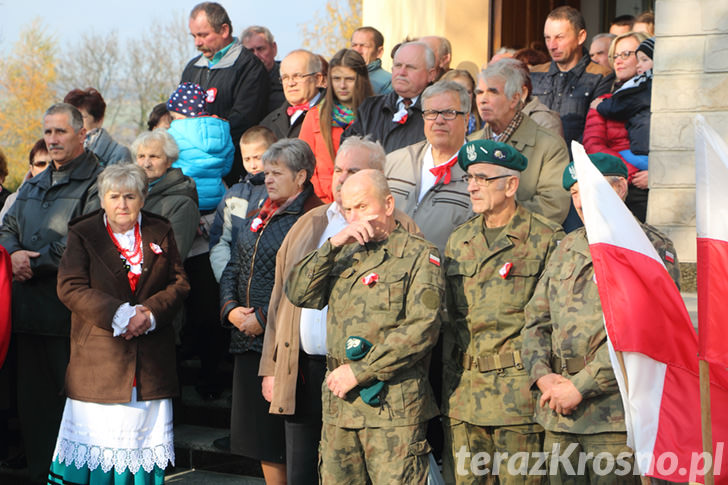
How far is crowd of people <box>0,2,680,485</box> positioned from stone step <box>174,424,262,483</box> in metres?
0.35

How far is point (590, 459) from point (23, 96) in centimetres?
2470

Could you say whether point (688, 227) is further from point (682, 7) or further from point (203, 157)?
point (203, 157)

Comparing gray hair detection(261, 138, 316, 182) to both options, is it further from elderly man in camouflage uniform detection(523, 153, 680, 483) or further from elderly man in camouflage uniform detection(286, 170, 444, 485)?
elderly man in camouflage uniform detection(523, 153, 680, 483)

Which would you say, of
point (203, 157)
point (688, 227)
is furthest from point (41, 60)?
point (688, 227)

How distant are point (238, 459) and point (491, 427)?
2.37 metres

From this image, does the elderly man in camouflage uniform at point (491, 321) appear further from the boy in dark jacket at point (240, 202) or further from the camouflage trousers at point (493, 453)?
→ the boy in dark jacket at point (240, 202)

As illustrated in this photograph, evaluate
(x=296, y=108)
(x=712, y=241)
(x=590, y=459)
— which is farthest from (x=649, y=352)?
(x=296, y=108)

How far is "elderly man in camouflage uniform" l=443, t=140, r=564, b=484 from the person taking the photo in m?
4.42

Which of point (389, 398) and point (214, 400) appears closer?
point (389, 398)

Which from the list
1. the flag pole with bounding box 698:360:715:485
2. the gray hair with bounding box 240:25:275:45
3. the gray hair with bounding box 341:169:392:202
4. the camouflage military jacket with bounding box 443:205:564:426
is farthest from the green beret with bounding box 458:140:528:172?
the gray hair with bounding box 240:25:275:45

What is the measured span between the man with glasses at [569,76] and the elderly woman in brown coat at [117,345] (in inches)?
126

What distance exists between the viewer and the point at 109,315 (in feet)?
17.2

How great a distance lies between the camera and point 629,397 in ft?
11.7

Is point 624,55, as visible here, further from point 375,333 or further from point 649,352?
point 649,352
